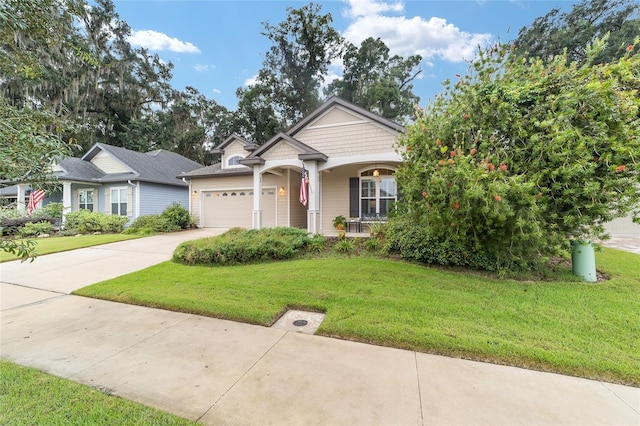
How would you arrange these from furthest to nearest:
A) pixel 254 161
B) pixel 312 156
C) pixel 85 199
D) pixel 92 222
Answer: pixel 85 199, pixel 92 222, pixel 254 161, pixel 312 156

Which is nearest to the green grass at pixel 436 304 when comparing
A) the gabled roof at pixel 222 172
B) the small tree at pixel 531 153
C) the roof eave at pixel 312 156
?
the small tree at pixel 531 153

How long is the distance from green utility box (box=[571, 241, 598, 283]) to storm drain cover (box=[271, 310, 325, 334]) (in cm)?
542

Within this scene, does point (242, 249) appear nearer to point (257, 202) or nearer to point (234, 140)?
point (257, 202)

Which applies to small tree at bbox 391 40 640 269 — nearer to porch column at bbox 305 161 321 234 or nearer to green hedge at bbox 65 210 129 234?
porch column at bbox 305 161 321 234

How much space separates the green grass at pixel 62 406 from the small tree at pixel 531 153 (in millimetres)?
4296

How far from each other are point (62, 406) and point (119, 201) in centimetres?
1619

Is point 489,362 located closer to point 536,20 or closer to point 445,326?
point 445,326

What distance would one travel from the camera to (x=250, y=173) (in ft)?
45.2

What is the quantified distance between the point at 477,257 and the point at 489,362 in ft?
11.8

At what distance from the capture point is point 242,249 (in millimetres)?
7105

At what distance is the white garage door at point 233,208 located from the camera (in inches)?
533

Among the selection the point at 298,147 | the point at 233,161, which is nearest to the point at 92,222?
the point at 233,161

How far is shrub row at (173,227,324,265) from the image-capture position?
7039mm

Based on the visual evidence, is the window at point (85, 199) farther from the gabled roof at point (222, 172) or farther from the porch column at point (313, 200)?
the porch column at point (313, 200)
